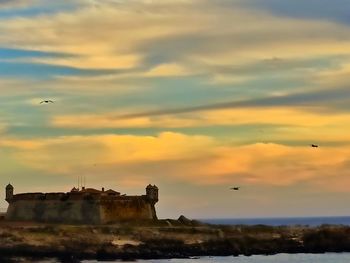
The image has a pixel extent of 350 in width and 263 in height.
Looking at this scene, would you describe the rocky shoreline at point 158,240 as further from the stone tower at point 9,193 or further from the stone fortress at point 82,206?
the stone tower at point 9,193

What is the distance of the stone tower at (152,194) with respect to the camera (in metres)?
103

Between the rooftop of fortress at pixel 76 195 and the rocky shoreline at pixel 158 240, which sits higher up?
the rooftop of fortress at pixel 76 195

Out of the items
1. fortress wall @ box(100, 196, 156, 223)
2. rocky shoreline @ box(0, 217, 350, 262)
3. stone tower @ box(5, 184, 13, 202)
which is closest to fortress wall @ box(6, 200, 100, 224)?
stone tower @ box(5, 184, 13, 202)

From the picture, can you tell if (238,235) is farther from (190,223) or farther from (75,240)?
(75,240)

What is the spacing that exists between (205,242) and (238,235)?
5.72 meters

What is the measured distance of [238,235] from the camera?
312 ft

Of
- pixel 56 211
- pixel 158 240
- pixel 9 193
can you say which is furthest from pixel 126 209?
pixel 9 193


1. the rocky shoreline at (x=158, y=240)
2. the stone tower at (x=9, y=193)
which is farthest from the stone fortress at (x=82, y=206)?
the rocky shoreline at (x=158, y=240)

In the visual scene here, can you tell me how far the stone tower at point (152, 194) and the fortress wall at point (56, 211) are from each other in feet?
25.9

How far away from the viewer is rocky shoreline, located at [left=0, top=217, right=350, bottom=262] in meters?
84.1

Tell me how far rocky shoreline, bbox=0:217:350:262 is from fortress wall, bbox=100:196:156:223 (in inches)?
80.5

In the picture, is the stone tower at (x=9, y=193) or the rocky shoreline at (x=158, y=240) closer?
the rocky shoreline at (x=158, y=240)

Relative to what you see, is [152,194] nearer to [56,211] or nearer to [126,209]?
[126,209]

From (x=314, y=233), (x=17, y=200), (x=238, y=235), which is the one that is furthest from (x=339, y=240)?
(x=17, y=200)
